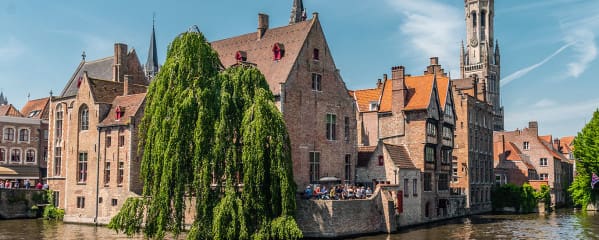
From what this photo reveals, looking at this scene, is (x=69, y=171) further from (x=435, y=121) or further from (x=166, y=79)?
(x=435, y=121)

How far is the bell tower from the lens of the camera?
5925 inches

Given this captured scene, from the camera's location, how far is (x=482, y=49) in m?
151

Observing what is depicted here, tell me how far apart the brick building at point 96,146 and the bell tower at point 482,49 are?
112575 mm

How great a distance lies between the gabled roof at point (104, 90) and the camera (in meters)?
49.8

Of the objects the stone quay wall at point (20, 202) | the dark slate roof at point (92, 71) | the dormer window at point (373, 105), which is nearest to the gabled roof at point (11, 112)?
the dark slate roof at point (92, 71)

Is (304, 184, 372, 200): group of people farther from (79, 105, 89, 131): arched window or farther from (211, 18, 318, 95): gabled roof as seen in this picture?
(79, 105, 89, 131): arched window

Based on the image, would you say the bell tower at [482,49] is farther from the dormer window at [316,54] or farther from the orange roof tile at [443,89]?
the dormer window at [316,54]

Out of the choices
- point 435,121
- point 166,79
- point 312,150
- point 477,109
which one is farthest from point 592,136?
point 166,79

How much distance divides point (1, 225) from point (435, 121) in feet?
114

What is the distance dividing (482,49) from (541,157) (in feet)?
258

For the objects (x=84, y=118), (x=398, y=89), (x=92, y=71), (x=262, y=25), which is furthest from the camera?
(x=92, y=71)

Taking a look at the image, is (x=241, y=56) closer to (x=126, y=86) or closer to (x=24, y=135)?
(x=126, y=86)

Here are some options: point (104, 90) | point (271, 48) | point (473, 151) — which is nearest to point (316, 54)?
point (271, 48)

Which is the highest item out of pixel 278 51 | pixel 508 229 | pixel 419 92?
pixel 278 51
